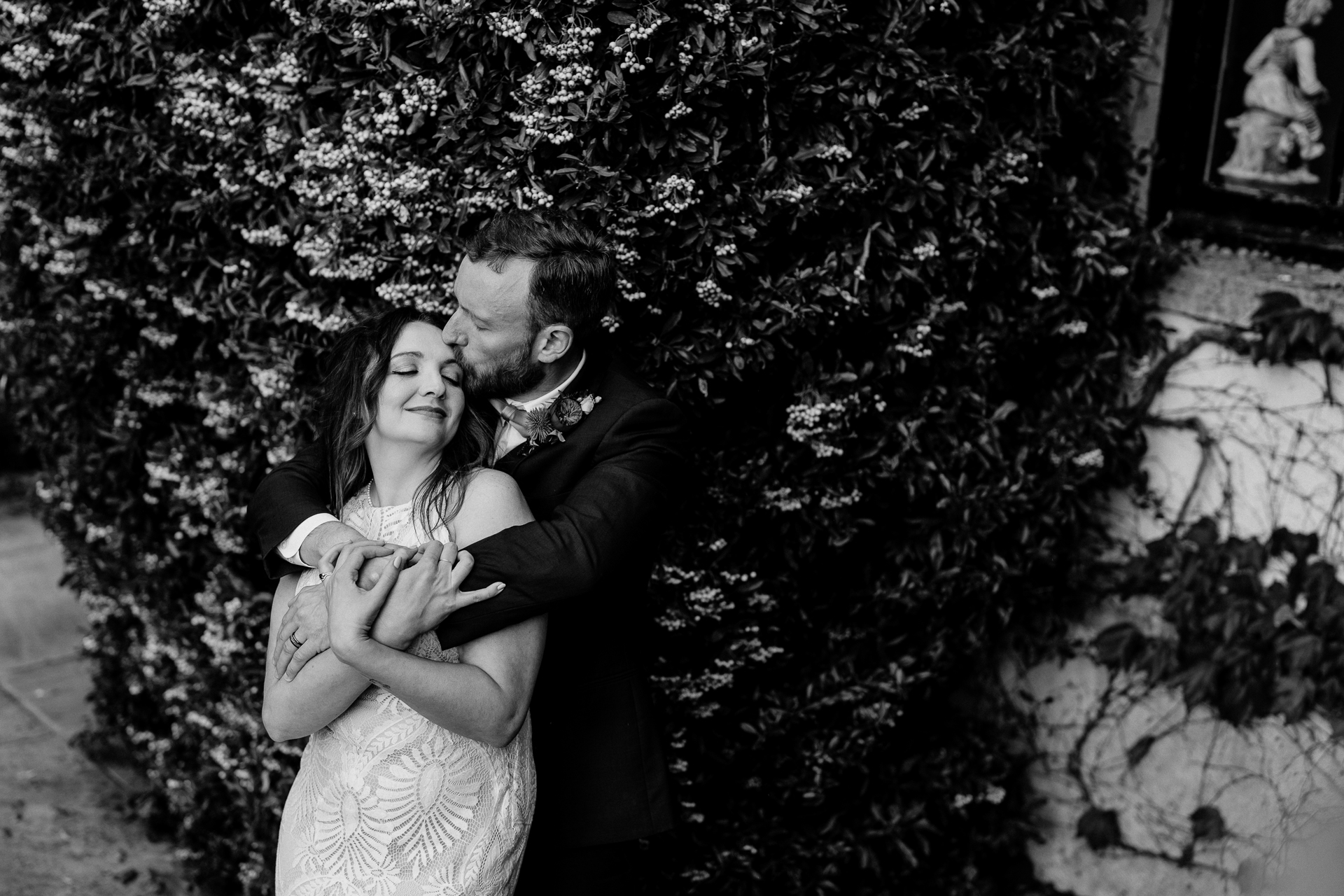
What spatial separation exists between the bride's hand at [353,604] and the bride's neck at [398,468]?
242 millimetres

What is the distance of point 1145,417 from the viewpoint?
4359mm

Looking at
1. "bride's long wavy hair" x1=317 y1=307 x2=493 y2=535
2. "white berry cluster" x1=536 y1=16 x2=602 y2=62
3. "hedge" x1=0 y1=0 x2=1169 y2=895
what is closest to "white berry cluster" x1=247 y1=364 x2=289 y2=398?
"hedge" x1=0 y1=0 x2=1169 y2=895

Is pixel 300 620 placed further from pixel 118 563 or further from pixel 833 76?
pixel 118 563

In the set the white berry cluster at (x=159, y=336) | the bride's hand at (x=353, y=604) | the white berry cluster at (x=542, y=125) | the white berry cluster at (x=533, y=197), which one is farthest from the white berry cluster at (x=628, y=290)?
the white berry cluster at (x=159, y=336)

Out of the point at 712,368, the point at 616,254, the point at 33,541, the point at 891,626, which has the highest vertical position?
the point at 616,254

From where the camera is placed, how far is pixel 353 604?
234cm

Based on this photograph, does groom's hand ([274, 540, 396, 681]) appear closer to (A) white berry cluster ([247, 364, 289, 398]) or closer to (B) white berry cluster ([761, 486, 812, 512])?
(A) white berry cluster ([247, 364, 289, 398])

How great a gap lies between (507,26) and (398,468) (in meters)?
1.08

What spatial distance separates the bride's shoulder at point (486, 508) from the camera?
2.53 meters

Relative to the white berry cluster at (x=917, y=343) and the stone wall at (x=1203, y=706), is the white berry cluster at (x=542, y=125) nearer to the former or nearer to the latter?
the white berry cluster at (x=917, y=343)

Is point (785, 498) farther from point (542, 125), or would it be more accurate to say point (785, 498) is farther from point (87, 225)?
point (87, 225)

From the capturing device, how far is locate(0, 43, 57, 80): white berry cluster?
384cm

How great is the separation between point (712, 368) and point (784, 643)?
0.97m

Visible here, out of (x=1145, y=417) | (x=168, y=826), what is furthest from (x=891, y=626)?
(x=168, y=826)
